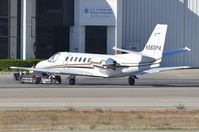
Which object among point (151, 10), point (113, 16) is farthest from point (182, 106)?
point (151, 10)

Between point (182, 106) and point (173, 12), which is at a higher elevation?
point (173, 12)

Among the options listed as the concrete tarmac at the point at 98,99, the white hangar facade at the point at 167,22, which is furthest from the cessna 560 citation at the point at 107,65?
the white hangar facade at the point at 167,22

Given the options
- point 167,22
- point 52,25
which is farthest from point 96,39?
point 167,22

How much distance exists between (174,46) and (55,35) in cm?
971

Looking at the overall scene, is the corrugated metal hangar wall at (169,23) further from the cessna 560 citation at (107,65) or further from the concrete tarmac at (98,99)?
the concrete tarmac at (98,99)

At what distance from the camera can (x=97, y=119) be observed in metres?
18.9

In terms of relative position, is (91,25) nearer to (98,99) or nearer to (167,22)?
(167,22)

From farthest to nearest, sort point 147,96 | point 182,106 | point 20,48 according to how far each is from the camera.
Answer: point 20,48
point 147,96
point 182,106

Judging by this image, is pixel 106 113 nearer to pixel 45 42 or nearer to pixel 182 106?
pixel 182 106

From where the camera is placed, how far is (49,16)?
57.4 m

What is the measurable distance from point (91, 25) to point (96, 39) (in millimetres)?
1706

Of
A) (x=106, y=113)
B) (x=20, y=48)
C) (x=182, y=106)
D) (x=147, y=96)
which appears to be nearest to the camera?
(x=106, y=113)

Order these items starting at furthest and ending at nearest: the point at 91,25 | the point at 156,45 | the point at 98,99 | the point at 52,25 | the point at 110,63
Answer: the point at 52,25 → the point at 91,25 → the point at 156,45 → the point at 110,63 → the point at 98,99

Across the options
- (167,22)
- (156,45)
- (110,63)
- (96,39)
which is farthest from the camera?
(167,22)
